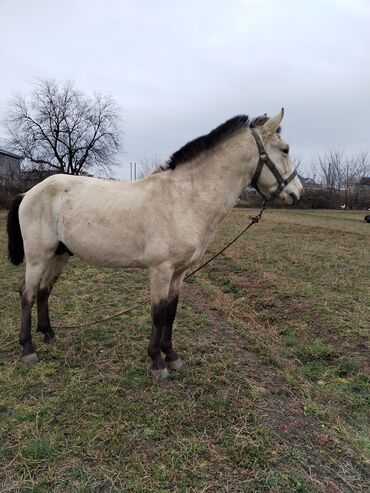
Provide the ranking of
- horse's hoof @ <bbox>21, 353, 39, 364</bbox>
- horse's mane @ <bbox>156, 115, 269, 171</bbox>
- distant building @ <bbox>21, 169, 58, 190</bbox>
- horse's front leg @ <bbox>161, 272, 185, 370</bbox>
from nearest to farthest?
horse's mane @ <bbox>156, 115, 269, 171</bbox>
horse's front leg @ <bbox>161, 272, 185, 370</bbox>
horse's hoof @ <bbox>21, 353, 39, 364</bbox>
distant building @ <bbox>21, 169, 58, 190</bbox>

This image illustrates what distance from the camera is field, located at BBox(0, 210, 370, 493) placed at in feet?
8.06

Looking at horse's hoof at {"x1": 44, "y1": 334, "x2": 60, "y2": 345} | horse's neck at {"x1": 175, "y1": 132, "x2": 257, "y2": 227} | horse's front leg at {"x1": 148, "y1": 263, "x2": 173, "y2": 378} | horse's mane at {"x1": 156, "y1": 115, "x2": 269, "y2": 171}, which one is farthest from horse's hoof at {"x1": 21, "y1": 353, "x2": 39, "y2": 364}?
horse's mane at {"x1": 156, "y1": 115, "x2": 269, "y2": 171}

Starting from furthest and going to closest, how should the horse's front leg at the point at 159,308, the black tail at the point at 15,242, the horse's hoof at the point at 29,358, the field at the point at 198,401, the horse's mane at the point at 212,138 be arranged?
the black tail at the point at 15,242
the horse's hoof at the point at 29,358
the horse's mane at the point at 212,138
the horse's front leg at the point at 159,308
the field at the point at 198,401

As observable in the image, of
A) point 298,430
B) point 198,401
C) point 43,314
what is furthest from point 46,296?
point 298,430

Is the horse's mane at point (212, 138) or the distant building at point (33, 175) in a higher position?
the distant building at point (33, 175)

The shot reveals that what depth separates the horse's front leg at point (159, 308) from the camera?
351cm

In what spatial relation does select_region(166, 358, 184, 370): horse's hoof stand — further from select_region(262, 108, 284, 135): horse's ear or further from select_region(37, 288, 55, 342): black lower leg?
select_region(262, 108, 284, 135): horse's ear

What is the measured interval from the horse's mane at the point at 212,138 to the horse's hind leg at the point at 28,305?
1913 mm

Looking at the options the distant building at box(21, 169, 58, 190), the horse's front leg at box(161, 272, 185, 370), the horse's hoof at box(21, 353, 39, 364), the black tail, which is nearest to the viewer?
the horse's front leg at box(161, 272, 185, 370)

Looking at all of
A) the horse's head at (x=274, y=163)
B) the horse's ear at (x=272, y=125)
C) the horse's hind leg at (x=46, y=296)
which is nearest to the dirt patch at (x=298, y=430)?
the horse's head at (x=274, y=163)

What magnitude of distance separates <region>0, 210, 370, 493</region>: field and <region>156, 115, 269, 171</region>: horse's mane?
2230mm

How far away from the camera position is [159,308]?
3592 millimetres

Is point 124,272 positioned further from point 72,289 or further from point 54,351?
point 54,351

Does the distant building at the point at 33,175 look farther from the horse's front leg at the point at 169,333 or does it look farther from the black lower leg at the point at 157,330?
the black lower leg at the point at 157,330
